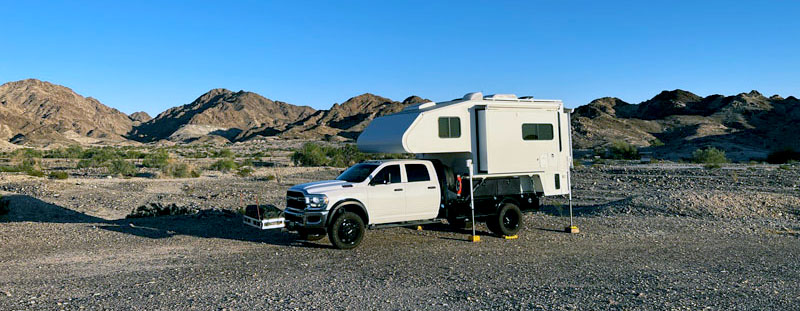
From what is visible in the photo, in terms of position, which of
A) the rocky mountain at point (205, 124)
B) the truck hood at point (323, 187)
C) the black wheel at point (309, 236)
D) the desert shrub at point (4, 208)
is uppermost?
the rocky mountain at point (205, 124)

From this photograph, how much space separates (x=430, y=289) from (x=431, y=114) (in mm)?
5278

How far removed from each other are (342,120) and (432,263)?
5906 inches

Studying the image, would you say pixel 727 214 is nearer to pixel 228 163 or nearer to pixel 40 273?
pixel 40 273

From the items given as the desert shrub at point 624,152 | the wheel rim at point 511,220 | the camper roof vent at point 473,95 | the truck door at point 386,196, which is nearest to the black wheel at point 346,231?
the truck door at point 386,196

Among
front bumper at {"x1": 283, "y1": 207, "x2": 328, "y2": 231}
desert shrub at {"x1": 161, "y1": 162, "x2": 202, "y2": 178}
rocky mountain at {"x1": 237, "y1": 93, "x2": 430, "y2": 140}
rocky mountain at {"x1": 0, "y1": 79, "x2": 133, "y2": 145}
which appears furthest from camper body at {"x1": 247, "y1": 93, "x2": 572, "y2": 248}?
rocky mountain at {"x1": 0, "y1": 79, "x2": 133, "y2": 145}

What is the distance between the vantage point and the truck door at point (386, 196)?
1288cm

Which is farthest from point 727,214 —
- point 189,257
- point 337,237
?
point 189,257

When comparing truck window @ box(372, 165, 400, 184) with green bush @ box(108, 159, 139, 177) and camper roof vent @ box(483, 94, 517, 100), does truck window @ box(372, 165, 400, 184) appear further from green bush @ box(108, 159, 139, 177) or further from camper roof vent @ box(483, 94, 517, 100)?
green bush @ box(108, 159, 139, 177)

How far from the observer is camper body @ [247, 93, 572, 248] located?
41.4 feet

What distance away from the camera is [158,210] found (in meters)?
18.9

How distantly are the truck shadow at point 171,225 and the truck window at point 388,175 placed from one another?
6.11 feet

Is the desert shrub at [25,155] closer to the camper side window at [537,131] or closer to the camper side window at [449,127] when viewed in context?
the camper side window at [449,127]

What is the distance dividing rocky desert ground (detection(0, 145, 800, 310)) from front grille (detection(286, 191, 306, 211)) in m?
0.90

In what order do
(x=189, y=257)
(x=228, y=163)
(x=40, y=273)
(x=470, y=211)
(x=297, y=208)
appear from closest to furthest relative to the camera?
(x=40, y=273) → (x=189, y=257) → (x=297, y=208) → (x=470, y=211) → (x=228, y=163)
